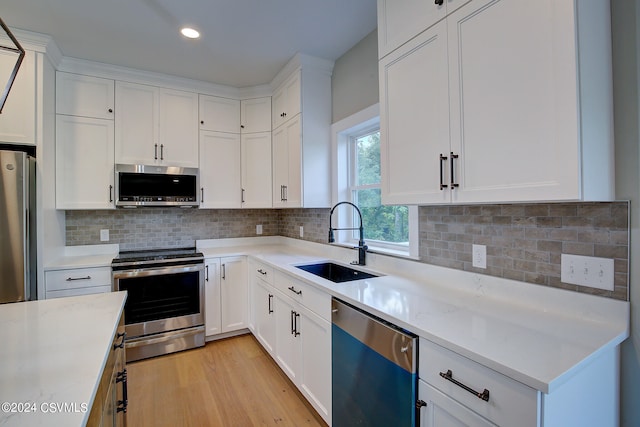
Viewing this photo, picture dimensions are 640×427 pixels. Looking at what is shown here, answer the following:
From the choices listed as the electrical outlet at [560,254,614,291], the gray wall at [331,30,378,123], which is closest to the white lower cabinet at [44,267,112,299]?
the gray wall at [331,30,378,123]

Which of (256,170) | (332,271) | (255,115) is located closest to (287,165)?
(256,170)

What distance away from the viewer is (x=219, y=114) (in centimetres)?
327

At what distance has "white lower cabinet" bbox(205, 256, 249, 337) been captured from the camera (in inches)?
117

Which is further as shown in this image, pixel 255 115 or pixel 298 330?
pixel 255 115

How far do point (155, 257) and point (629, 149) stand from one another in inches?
125

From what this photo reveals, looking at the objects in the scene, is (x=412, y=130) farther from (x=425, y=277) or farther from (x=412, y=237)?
(x=425, y=277)

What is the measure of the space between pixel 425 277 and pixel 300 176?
1.42 metres

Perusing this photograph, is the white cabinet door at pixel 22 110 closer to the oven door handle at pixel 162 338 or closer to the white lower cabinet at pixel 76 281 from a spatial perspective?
the white lower cabinet at pixel 76 281

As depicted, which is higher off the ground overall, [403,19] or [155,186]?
[403,19]

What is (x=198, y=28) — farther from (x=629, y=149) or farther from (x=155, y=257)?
(x=629, y=149)

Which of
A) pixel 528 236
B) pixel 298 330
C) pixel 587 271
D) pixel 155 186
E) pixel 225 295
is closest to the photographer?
pixel 587 271

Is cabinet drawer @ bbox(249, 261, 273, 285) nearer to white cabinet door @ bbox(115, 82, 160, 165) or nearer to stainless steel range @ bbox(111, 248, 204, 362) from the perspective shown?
stainless steel range @ bbox(111, 248, 204, 362)

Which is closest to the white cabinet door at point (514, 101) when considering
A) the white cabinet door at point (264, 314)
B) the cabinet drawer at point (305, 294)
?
the cabinet drawer at point (305, 294)

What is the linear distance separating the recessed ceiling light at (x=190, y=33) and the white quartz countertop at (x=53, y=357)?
1941 mm
